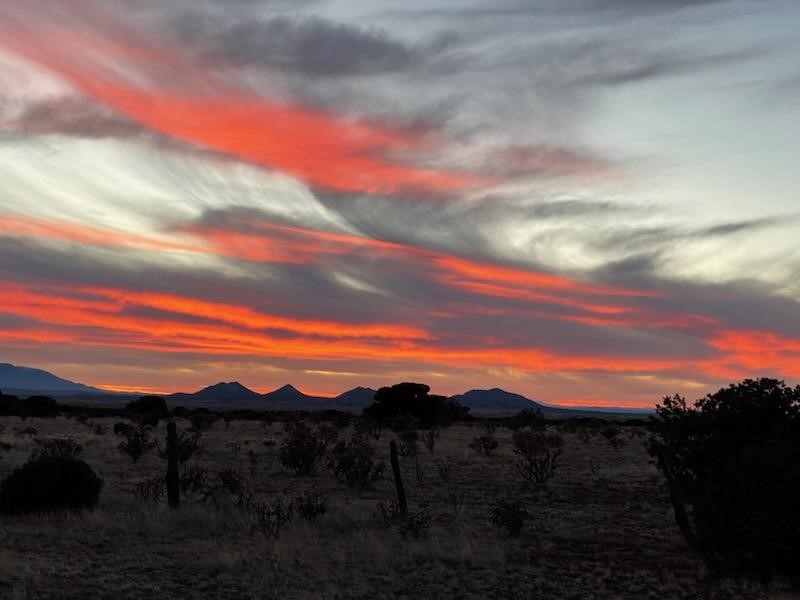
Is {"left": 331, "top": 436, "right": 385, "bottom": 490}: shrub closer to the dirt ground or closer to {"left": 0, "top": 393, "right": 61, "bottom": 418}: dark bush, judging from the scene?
the dirt ground

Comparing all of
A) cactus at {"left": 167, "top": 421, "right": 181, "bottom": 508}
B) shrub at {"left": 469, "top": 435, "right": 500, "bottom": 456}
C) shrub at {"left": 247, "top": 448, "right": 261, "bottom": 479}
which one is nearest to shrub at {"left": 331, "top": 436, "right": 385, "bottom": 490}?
shrub at {"left": 247, "top": 448, "right": 261, "bottom": 479}

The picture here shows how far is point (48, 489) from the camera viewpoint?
1862 cm

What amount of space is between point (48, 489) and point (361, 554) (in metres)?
8.99

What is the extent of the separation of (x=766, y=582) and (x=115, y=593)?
11600 millimetres

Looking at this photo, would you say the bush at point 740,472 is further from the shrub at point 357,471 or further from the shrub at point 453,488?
the shrub at point 357,471

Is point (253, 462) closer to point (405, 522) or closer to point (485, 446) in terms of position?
point (485, 446)

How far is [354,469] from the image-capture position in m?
27.1

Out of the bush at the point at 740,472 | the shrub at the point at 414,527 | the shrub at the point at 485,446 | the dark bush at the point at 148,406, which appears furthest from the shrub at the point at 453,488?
the dark bush at the point at 148,406

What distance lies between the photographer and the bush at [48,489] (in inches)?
720

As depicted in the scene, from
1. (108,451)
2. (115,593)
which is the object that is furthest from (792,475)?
(108,451)

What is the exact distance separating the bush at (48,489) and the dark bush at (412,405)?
54.8 meters

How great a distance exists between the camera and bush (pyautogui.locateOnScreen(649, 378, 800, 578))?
13.3m

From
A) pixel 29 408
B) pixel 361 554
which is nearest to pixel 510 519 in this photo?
pixel 361 554

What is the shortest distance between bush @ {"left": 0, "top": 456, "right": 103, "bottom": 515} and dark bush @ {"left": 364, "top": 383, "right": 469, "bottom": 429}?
5478 centimetres
